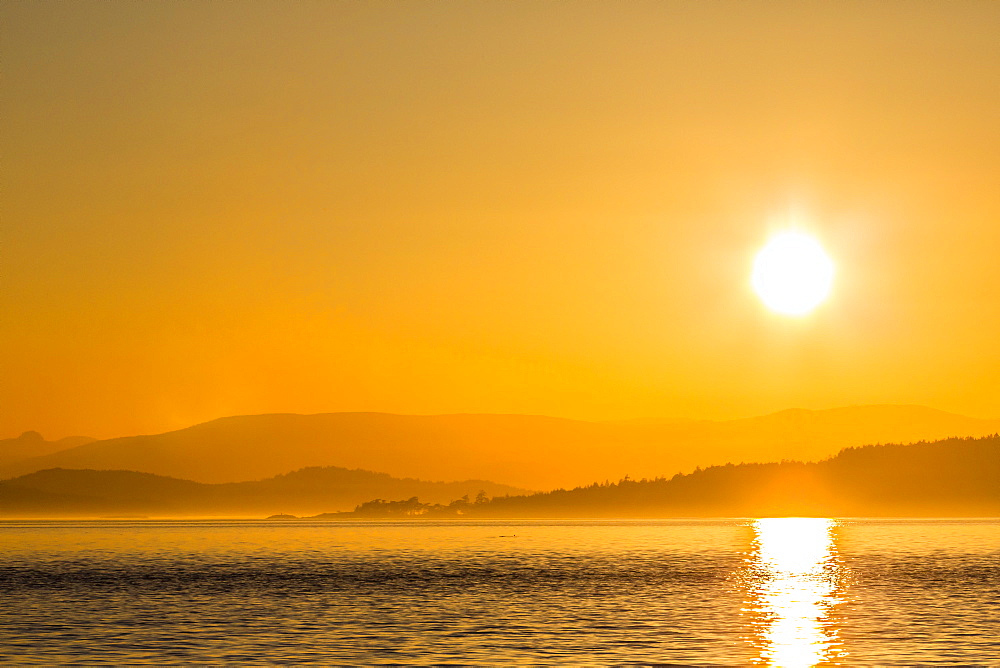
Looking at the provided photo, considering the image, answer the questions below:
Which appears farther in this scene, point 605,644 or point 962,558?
point 962,558

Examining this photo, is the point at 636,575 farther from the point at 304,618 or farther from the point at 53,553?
the point at 53,553

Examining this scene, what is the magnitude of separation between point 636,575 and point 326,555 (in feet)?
253

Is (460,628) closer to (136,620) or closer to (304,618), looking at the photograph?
(304,618)

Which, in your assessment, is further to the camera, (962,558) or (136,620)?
(962,558)

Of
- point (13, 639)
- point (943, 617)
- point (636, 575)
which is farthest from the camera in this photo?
point (636, 575)

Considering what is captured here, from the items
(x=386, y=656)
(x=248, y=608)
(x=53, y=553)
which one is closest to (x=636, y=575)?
(x=248, y=608)

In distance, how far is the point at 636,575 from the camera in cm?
12638

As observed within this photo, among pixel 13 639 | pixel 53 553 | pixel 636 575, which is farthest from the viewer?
pixel 53 553

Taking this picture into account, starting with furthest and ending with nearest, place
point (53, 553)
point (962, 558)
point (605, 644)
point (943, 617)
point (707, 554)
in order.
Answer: point (53, 553) < point (707, 554) < point (962, 558) < point (943, 617) < point (605, 644)

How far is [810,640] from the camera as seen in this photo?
62.5 m

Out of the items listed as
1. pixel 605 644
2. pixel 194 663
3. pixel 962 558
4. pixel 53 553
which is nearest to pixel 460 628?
pixel 605 644

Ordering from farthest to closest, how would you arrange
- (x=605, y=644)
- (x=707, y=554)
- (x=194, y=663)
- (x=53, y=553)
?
(x=53, y=553), (x=707, y=554), (x=605, y=644), (x=194, y=663)

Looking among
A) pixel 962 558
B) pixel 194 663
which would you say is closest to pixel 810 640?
pixel 194 663

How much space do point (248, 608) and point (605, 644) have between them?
110 feet
